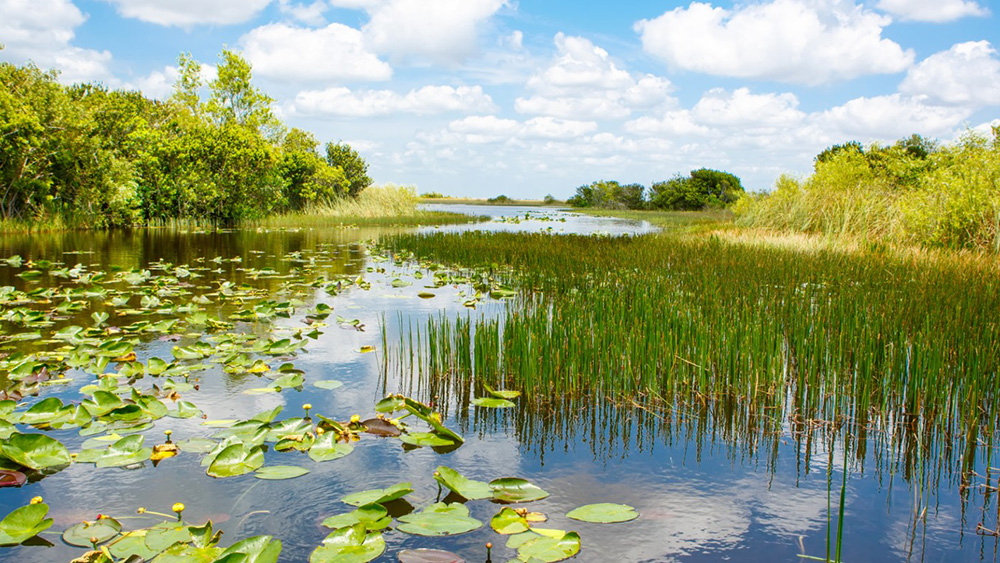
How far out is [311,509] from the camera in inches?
111

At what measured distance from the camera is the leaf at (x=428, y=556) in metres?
2.34

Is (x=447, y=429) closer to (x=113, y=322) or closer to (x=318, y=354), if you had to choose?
(x=318, y=354)

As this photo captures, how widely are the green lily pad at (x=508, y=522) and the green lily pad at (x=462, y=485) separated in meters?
0.16

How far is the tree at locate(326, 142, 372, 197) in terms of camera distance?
33375 millimetres

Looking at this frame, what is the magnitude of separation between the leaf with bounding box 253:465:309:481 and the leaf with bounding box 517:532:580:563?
1190 millimetres

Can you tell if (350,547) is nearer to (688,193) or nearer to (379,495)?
(379,495)

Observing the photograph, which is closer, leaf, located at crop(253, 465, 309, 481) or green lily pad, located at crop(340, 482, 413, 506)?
green lily pad, located at crop(340, 482, 413, 506)

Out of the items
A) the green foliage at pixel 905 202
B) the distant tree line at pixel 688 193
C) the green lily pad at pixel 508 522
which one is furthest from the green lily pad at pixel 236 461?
the distant tree line at pixel 688 193

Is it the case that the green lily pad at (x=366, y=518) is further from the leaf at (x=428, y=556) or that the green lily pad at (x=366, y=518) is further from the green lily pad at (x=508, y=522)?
the green lily pad at (x=508, y=522)

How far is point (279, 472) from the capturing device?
121 inches

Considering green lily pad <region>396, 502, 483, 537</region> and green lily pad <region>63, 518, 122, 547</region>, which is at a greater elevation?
green lily pad <region>396, 502, 483, 537</region>

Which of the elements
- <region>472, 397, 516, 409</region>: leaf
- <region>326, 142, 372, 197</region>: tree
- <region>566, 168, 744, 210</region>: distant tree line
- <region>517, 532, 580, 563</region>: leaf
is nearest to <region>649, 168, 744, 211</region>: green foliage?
<region>566, 168, 744, 210</region>: distant tree line

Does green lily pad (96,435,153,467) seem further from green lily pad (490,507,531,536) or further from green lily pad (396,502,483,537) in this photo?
green lily pad (490,507,531,536)

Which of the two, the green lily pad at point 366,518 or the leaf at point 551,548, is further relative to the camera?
the green lily pad at point 366,518
